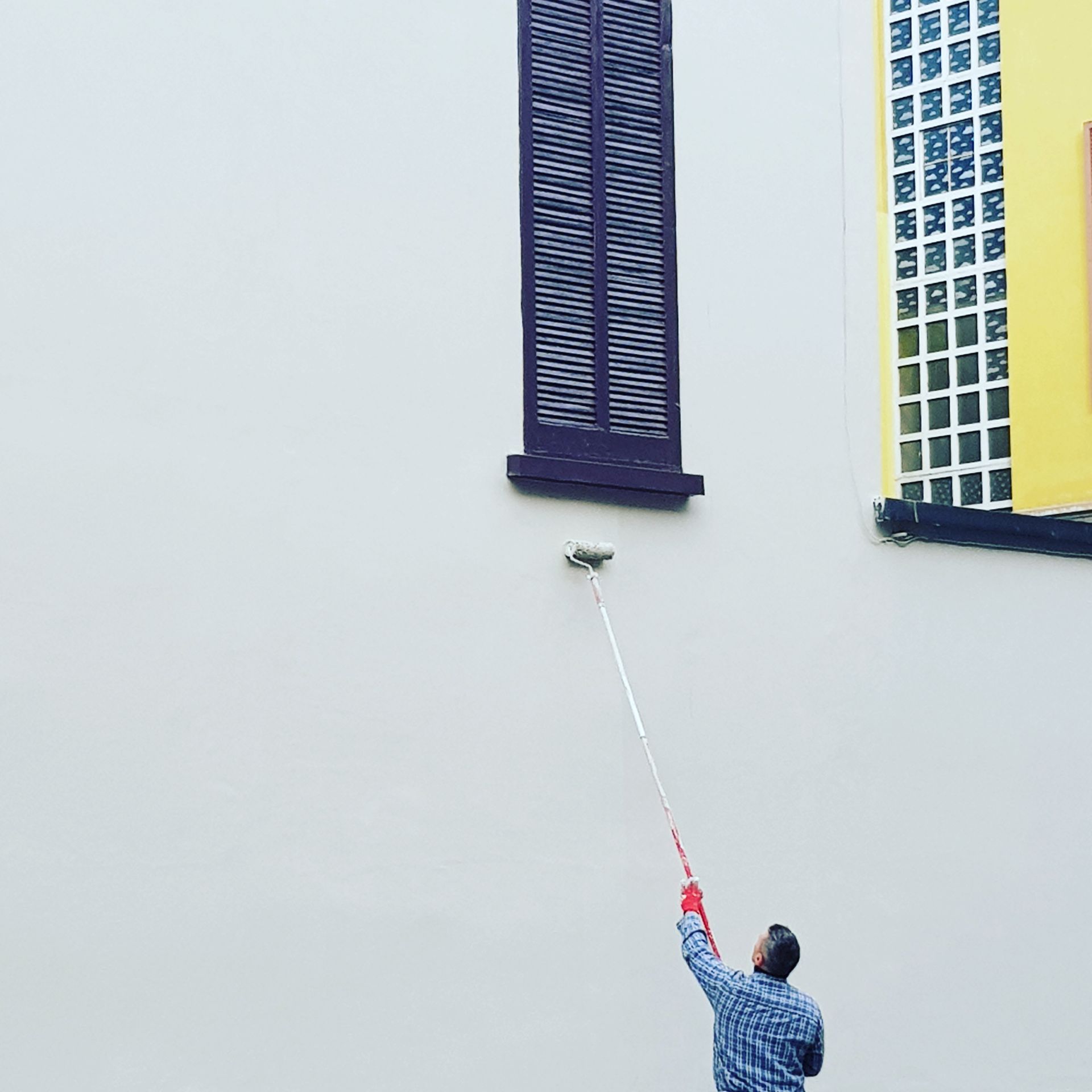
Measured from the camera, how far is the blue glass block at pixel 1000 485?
11.7 meters

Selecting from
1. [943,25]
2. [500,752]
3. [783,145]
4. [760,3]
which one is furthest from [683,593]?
[943,25]

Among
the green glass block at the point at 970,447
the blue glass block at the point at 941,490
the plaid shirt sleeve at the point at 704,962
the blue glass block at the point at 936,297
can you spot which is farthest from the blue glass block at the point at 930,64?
the plaid shirt sleeve at the point at 704,962

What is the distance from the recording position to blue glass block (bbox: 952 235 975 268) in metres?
12.1

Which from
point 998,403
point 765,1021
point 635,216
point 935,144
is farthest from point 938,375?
point 765,1021

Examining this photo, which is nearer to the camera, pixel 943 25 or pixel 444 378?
pixel 444 378

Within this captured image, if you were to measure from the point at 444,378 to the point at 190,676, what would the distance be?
161 centimetres

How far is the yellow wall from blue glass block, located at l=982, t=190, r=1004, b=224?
0.22ft

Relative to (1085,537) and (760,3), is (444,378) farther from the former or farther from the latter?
(1085,537)

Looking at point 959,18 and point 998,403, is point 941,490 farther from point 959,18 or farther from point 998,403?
point 959,18

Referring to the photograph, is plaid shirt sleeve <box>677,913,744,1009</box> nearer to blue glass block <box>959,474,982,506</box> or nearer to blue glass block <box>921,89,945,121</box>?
blue glass block <box>959,474,982,506</box>

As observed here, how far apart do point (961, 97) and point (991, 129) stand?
0.30 meters

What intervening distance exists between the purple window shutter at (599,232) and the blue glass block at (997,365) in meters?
3.67

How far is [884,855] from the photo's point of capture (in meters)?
9.00

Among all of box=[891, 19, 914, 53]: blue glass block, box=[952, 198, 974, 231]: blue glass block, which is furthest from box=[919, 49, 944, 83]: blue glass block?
box=[952, 198, 974, 231]: blue glass block
